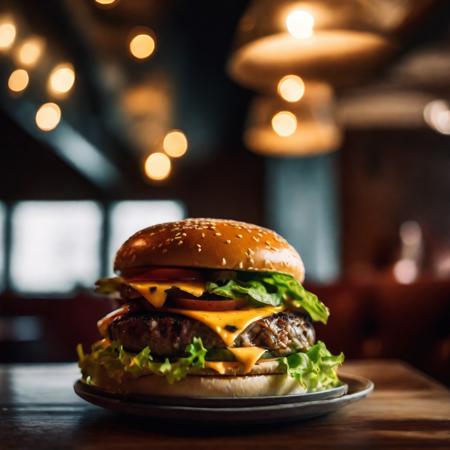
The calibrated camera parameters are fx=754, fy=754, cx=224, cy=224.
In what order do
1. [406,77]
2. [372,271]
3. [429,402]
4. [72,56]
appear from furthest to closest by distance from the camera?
1. [372,271]
2. [406,77]
3. [72,56]
4. [429,402]

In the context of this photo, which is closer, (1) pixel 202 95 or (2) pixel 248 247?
(2) pixel 248 247

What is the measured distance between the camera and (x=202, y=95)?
789cm

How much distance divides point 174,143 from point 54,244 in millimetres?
8920

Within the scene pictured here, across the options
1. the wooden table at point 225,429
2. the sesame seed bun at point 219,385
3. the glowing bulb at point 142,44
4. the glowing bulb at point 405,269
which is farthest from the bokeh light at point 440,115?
the sesame seed bun at point 219,385

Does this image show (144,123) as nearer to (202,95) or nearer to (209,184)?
(202,95)

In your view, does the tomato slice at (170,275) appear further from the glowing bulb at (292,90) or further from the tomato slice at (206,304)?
the glowing bulb at (292,90)

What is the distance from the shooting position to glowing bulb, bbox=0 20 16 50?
408cm

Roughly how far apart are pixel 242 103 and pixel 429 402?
7138 millimetres

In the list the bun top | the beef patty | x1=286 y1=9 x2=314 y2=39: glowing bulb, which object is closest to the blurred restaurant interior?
x1=286 y1=9 x2=314 y2=39: glowing bulb

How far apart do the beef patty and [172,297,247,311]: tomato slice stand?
41 millimetres

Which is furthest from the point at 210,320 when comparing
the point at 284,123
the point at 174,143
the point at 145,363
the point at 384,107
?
the point at 384,107

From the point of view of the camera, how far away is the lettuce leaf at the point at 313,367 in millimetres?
1587

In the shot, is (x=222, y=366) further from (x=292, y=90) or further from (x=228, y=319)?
(x=292, y=90)

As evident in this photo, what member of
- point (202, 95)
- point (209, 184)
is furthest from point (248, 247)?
point (209, 184)
